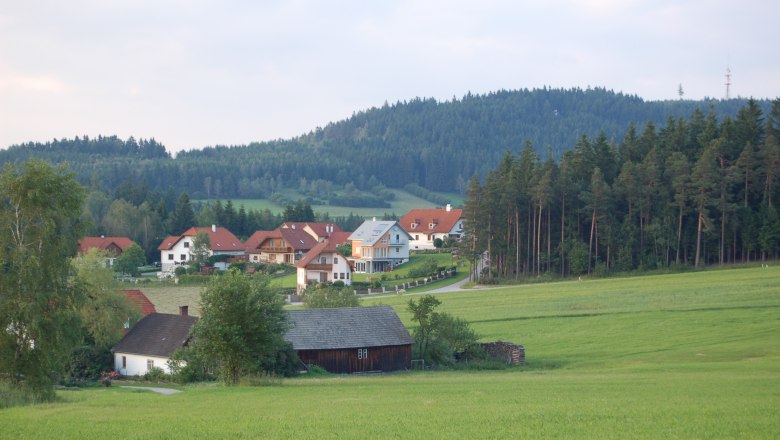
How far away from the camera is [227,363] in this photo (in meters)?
35.8

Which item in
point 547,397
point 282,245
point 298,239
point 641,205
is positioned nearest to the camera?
point 547,397

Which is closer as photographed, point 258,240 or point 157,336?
point 157,336

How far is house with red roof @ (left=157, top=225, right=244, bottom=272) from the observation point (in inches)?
4459

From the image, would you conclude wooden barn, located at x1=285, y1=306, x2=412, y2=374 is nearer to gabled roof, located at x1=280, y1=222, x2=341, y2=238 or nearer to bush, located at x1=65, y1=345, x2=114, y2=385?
bush, located at x1=65, y1=345, x2=114, y2=385

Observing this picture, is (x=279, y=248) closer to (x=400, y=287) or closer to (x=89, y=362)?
(x=400, y=287)

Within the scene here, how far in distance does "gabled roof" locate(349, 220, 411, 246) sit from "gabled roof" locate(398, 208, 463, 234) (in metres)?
16.4

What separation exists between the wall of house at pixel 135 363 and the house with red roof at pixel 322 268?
43.3 metres

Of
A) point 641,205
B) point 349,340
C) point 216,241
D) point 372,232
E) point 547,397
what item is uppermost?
point 641,205

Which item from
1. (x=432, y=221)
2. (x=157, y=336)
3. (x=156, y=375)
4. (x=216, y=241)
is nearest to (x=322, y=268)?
(x=216, y=241)

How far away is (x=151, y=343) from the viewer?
4669cm

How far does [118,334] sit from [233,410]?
87.6 ft

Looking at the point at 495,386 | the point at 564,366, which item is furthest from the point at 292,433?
the point at 564,366

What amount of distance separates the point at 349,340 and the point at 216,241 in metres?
73.6

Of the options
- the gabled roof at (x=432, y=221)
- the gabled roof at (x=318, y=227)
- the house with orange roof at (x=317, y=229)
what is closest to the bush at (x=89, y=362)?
the house with orange roof at (x=317, y=229)
